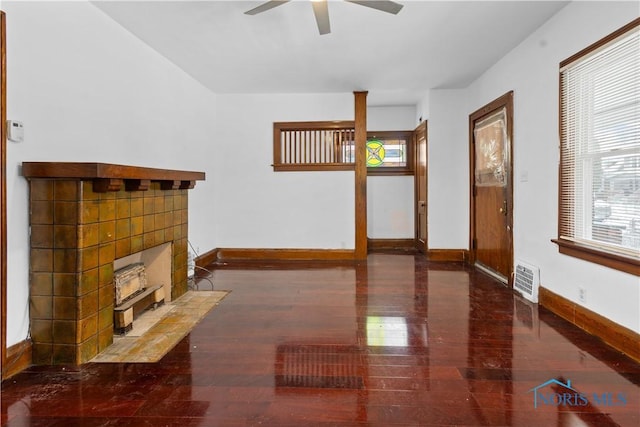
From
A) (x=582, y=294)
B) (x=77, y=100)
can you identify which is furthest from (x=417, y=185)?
(x=77, y=100)

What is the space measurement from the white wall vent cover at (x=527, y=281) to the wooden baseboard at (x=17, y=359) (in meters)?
4.06

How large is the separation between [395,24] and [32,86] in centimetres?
283

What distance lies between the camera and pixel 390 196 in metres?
6.46

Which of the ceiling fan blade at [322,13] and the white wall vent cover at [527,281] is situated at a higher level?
the ceiling fan blade at [322,13]

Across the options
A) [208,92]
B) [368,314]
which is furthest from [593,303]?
[208,92]

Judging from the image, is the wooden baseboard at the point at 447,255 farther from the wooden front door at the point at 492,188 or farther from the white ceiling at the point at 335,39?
the white ceiling at the point at 335,39

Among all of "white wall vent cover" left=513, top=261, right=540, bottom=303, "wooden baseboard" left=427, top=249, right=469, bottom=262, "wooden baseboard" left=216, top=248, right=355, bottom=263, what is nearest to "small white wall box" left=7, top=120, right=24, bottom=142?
"wooden baseboard" left=216, top=248, right=355, bottom=263

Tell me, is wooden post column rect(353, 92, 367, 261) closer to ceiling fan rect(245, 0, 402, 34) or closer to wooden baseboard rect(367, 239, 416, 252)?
wooden baseboard rect(367, 239, 416, 252)

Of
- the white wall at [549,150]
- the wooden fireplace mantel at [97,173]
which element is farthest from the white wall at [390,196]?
the wooden fireplace mantel at [97,173]

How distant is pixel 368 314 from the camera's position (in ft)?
9.84

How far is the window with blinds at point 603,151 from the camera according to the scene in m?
2.25

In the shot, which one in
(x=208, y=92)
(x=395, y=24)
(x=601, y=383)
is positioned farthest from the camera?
(x=208, y=92)

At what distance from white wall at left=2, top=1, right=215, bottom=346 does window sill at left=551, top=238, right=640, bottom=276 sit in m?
3.83

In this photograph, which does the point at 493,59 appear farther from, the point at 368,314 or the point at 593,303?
the point at 368,314
